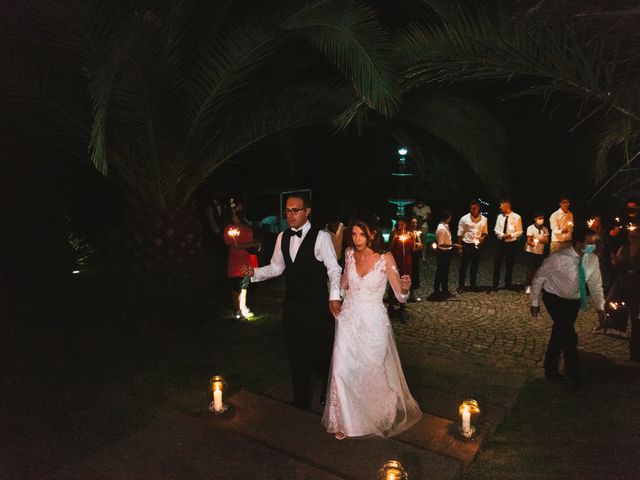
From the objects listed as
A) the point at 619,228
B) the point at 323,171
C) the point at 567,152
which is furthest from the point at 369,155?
the point at 619,228

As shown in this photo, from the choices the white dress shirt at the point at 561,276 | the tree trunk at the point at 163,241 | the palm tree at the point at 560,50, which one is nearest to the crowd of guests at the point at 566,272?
the white dress shirt at the point at 561,276

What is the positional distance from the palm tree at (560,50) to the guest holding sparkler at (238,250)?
3.42 meters

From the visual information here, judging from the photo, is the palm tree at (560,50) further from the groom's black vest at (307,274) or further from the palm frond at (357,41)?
the groom's black vest at (307,274)

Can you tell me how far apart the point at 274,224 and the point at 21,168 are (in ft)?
23.6

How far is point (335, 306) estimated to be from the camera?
421 cm

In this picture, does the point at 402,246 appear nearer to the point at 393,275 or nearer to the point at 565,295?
the point at 565,295

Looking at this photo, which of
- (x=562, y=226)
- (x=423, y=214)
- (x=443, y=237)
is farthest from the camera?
(x=423, y=214)

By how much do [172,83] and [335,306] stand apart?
311 cm

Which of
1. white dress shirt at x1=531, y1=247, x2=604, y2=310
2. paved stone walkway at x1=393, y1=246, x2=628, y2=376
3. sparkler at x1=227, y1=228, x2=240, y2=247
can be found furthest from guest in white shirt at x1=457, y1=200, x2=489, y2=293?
sparkler at x1=227, y1=228, x2=240, y2=247

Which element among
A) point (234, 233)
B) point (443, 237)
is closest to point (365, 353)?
point (234, 233)

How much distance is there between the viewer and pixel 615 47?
3.35 m

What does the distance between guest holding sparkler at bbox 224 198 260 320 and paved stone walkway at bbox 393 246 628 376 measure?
90.5 inches

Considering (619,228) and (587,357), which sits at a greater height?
(619,228)

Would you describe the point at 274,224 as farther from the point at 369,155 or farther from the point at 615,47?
the point at 615,47
